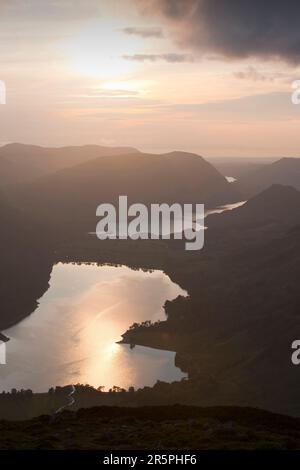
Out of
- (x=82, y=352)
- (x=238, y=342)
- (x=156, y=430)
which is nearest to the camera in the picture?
(x=156, y=430)

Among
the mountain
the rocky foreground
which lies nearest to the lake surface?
the mountain

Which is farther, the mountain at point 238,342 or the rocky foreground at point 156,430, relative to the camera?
the mountain at point 238,342

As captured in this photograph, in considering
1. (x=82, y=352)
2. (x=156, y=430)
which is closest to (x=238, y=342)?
(x=82, y=352)

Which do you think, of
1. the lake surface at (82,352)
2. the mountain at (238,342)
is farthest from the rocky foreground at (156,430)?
the lake surface at (82,352)

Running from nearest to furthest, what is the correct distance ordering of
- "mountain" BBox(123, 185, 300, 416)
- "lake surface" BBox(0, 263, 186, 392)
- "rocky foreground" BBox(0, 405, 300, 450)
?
1. "rocky foreground" BBox(0, 405, 300, 450)
2. "mountain" BBox(123, 185, 300, 416)
3. "lake surface" BBox(0, 263, 186, 392)

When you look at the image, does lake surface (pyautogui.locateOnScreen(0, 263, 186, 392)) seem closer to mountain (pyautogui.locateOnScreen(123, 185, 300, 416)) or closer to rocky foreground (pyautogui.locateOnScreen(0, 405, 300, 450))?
mountain (pyautogui.locateOnScreen(123, 185, 300, 416))

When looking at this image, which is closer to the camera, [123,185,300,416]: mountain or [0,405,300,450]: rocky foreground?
[0,405,300,450]: rocky foreground

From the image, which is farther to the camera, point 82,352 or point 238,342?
point 238,342

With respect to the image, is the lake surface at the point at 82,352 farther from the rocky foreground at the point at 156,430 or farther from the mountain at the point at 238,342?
the rocky foreground at the point at 156,430

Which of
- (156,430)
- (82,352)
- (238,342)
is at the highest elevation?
(238,342)

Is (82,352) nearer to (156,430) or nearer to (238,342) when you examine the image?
(238,342)

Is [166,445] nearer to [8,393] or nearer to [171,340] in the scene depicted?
[8,393]

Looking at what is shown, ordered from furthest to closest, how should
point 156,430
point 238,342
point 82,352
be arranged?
point 238,342, point 82,352, point 156,430
